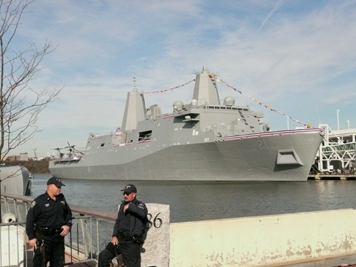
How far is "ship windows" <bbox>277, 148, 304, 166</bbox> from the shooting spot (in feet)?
104

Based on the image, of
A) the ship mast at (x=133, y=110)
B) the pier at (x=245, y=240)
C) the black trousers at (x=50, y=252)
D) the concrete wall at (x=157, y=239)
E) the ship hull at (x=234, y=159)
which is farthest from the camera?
the ship mast at (x=133, y=110)

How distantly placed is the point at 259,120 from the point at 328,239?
3595 centimetres

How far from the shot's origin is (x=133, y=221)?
3.93m

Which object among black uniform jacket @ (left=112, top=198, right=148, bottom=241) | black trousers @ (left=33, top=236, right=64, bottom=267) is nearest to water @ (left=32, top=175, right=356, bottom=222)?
black trousers @ (left=33, top=236, right=64, bottom=267)

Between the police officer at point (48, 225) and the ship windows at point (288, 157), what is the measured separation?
2912 centimetres

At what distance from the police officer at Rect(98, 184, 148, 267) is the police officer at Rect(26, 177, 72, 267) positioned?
0.57m

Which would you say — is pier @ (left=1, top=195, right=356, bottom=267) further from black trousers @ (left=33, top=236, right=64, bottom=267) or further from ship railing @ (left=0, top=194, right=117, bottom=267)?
black trousers @ (left=33, top=236, right=64, bottom=267)

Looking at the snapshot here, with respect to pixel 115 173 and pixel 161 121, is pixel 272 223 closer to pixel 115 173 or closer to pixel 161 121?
pixel 161 121

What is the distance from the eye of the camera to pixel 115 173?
4622cm

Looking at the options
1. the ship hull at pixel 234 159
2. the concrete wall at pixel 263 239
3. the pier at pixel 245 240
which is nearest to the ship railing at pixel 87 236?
the pier at pixel 245 240

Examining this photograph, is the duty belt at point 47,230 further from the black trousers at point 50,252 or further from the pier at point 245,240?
the pier at point 245,240

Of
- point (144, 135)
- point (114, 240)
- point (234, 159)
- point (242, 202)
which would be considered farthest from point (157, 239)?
point (144, 135)

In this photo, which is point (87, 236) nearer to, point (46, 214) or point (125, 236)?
point (46, 214)

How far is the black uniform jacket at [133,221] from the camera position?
388 centimetres
